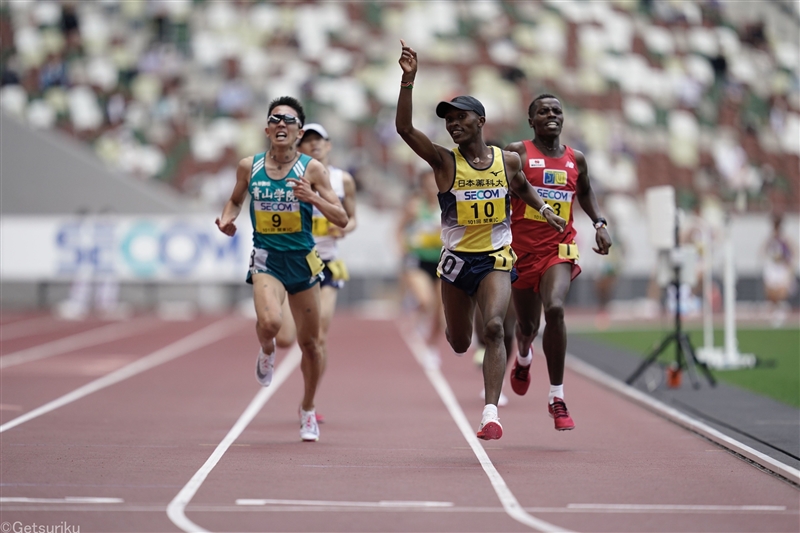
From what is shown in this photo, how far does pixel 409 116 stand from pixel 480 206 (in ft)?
2.82

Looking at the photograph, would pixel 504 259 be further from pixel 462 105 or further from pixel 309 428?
pixel 309 428

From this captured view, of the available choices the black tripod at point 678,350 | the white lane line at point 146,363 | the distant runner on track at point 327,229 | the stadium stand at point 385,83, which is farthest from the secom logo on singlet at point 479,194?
the stadium stand at point 385,83

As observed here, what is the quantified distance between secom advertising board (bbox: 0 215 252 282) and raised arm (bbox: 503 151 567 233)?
1872cm

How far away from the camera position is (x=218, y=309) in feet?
89.8

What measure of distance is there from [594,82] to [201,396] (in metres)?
21.5

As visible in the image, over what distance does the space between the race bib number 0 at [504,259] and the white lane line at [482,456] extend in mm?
1225

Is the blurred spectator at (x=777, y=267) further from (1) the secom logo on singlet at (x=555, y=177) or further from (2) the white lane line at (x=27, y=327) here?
(1) the secom logo on singlet at (x=555, y=177)

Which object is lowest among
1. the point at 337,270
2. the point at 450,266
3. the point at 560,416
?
the point at 560,416

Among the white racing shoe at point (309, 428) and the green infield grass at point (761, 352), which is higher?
the white racing shoe at point (309, 428)

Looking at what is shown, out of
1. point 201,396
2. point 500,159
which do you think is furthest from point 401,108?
point 201,396

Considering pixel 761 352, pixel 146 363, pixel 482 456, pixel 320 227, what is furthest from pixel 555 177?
pixel 761 352

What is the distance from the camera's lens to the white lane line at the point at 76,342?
619 inches

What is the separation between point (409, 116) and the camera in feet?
24.3

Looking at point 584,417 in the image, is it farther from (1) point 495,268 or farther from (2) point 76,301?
(2) point 76,301
